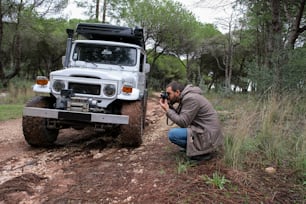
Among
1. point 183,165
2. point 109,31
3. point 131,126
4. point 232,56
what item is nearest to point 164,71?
point 232,56

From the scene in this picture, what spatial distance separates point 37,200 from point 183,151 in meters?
2.16

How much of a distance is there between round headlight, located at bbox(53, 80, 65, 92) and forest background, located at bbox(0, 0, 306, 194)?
2725 millimetres

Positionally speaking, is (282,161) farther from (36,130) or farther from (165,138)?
(36,130)

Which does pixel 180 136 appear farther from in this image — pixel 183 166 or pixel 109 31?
pixel 109 31

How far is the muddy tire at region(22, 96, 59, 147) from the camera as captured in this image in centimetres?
456

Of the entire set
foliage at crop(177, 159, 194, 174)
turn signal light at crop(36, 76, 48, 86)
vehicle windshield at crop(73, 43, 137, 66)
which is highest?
vehicle windshield at crop(73, 43, 137, 66)

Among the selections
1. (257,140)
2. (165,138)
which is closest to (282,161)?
(257,140)

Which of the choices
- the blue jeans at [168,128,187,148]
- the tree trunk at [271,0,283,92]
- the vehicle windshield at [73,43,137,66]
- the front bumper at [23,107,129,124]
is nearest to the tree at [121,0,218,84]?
the tree trunk at [271,0,283,92]

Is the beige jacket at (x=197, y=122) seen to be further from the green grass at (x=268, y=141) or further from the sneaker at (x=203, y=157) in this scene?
the green grass at (x=268, y=141)

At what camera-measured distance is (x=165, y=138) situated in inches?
220

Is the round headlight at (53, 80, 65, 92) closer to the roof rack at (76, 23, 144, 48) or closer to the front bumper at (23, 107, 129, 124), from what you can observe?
the front bumper at (23, 107, 129, 124)

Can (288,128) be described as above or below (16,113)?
above

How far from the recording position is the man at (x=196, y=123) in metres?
3.56

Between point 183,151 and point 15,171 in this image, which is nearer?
point 15,171
